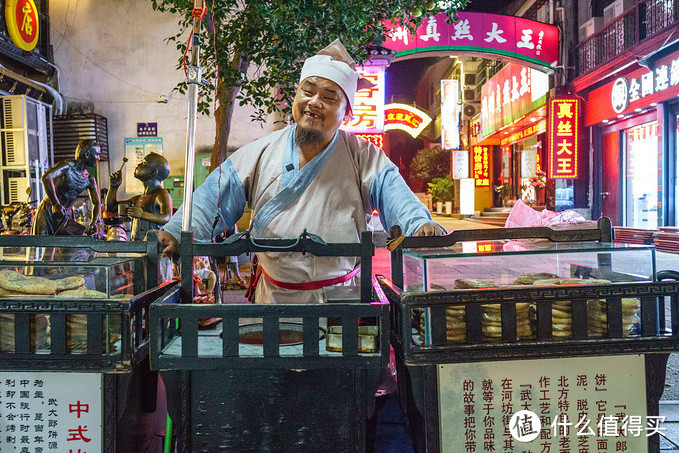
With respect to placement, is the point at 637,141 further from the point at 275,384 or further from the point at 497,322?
the point at 275,384

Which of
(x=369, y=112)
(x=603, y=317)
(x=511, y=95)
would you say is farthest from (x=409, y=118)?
(x=603, y=317)

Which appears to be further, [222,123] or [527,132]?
[527,132]

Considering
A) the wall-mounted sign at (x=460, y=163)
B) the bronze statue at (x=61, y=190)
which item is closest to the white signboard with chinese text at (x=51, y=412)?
the bronze statue at (x=61, y=190)

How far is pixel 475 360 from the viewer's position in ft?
5.32

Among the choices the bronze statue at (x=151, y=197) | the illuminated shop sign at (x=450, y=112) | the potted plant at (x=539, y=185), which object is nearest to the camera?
the bronze statue at (x=151, y=197)

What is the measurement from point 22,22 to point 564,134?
12870 millimetres

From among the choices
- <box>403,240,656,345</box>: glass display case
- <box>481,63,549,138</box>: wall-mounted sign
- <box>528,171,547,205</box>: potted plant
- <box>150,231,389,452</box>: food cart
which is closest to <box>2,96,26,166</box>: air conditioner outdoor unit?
<box>150,231,389,452</box>: food cart

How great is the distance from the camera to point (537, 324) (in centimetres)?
165

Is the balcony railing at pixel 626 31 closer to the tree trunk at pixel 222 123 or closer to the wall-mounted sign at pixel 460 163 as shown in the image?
the tree trunk at pixel 222 123

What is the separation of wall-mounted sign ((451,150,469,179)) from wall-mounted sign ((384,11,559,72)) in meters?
12.1

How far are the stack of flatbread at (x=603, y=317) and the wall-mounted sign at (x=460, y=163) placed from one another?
23.2 metres

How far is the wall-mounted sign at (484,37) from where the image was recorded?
1050 cm

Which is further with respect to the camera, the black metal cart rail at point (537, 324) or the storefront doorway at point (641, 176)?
the storefront doorway at point (641, 176)

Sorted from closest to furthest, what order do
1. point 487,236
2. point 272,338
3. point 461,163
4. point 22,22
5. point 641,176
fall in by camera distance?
1. point 272,338
2. point 487,236
3. point 22,22
4. point 641,176
5. point 461,163
